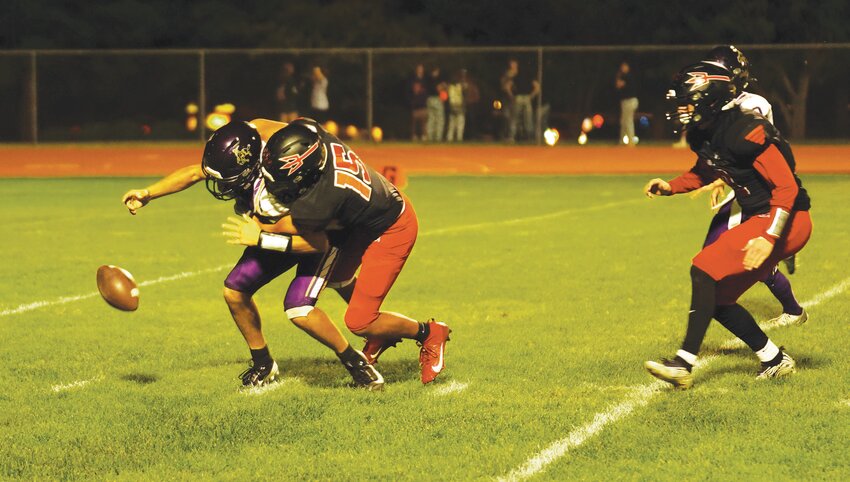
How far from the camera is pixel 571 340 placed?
8328 millimetres

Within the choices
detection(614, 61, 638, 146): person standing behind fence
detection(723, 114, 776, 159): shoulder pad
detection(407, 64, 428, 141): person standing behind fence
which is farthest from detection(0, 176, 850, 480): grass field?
detection(407, 64, 428, 141): person standing behind fence

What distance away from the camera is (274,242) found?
6371mm

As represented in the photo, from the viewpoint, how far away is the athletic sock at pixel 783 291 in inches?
339

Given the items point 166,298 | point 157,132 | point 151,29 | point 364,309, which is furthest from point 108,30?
point 364,309

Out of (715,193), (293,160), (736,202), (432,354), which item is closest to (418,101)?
(715,193)

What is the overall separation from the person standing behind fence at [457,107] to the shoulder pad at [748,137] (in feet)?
85.2

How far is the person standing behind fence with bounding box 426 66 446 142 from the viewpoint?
32.6m

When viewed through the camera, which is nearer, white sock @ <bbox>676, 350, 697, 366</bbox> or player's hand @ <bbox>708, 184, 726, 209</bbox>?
white sock @ <bbox>676, 350, 697, 366</bbox>

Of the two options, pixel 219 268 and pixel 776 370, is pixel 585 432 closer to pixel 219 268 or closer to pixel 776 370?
pixel 776 370

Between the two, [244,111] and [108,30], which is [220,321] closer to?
[244,111]

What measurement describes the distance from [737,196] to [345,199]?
210cm

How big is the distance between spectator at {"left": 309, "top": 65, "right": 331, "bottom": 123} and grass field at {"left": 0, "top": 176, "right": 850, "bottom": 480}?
18369 mm

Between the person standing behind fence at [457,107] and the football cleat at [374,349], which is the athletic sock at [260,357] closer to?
the football cleat at [374,349]

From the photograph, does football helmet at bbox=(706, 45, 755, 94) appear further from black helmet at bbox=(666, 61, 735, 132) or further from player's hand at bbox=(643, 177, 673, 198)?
player's hand at bbox=(643, 177, 673, 198)
